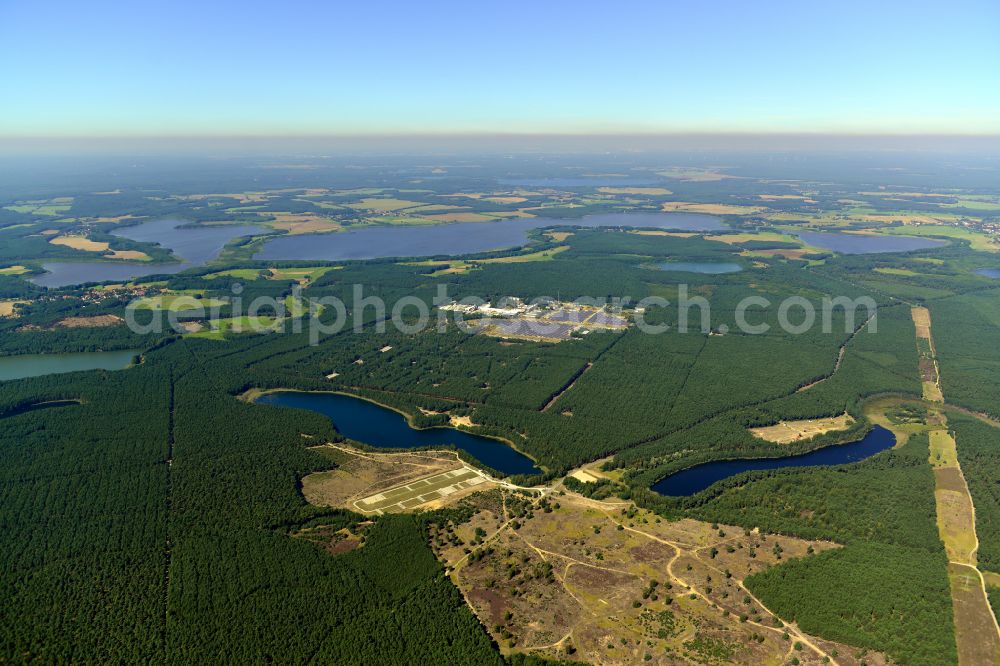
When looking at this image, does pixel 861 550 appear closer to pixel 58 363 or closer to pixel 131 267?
pixel 58 363

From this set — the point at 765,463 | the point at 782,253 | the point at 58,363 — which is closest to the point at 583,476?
the point at 765,463

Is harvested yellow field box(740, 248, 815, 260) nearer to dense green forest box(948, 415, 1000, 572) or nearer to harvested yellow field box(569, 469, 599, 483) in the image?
dense green forest box(948, 415, 1000, 572)

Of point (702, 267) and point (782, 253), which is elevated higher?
point (782, 253)

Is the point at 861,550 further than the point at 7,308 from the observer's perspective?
No

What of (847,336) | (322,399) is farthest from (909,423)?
(322,399)

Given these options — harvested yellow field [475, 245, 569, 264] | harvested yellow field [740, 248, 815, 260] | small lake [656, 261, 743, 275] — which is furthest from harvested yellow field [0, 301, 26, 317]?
harvested yellow field [740, 248, 815, 260]

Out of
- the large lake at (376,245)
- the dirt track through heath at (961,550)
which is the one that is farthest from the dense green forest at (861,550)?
the large lake at (376,245)

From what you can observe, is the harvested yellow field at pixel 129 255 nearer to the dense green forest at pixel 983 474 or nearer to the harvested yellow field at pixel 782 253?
the harvested yellow field at pixel 782 253

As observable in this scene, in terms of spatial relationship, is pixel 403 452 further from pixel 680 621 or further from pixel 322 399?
pixel 680 621
